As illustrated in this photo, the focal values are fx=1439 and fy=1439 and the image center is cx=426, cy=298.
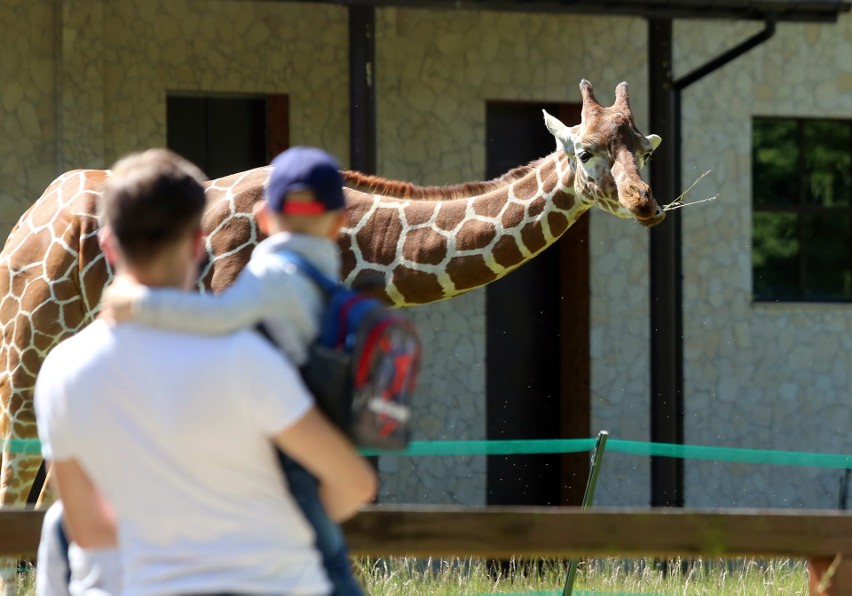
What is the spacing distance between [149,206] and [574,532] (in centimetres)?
162

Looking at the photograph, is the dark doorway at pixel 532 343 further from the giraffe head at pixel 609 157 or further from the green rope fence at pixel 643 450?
the green rope fence at pixel 643 450

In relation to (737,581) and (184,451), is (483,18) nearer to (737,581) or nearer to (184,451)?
(737,581)

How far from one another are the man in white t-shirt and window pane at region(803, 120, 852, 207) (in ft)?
34.6

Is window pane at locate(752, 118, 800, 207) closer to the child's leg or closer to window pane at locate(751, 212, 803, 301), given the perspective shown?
window pane at locate(751, 212, 803, 301)

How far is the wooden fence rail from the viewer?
3707 millimetres

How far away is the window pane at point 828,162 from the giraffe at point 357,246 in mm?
5606

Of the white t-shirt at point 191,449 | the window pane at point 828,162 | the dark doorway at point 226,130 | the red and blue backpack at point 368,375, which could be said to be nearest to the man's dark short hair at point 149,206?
the white t-shirt at point 191,449

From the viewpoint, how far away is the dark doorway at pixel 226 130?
1090cm

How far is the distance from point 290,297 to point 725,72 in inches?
388

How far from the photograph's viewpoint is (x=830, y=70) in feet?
40.3

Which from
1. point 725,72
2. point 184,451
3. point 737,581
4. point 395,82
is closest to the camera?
point 184,451

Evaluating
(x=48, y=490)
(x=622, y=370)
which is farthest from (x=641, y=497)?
(x=48, y=490)

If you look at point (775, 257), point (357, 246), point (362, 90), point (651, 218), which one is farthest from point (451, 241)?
point (775, 257)

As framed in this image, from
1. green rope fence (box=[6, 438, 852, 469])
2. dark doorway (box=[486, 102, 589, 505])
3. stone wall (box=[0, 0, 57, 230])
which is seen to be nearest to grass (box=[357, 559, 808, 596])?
green rope fence (box=[6, 438, 852, 469])
